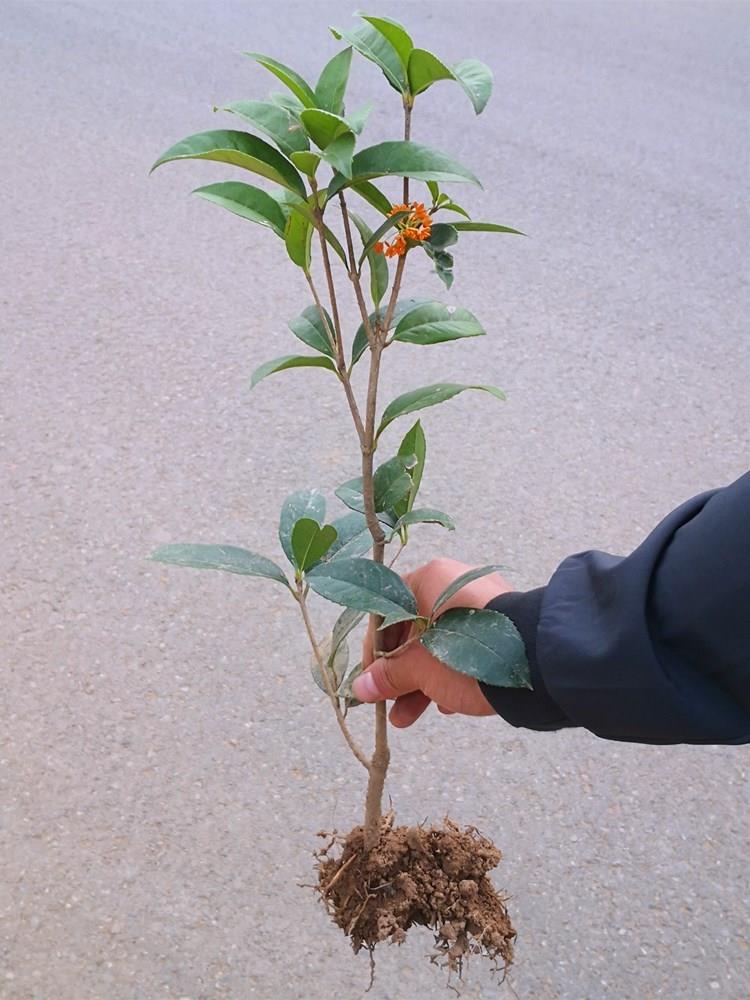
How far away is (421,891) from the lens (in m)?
1.13

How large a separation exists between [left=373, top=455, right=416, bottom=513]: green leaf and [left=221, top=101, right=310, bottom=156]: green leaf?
0.92ft

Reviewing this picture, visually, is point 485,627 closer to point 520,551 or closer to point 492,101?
point 520,551

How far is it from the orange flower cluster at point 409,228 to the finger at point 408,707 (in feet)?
1.50

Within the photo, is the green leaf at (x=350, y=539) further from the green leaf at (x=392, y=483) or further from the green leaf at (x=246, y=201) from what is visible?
the green leaf at (x=246, y=201)

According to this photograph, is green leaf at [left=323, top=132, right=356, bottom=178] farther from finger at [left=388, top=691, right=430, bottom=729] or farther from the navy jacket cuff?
finger at [left=388, top=691, right=430, bottom=729]

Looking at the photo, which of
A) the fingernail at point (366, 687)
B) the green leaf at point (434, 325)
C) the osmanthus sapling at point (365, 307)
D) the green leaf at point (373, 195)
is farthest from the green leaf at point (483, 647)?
the green leaf at point (373, 195)

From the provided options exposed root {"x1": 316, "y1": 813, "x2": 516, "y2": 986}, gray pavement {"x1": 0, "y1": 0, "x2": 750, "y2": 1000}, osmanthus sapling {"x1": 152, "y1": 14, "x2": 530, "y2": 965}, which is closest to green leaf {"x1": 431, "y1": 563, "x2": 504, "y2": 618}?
osmanthus sapling {"x1": 152, "y1": 14, "x2": 530, "y2": 965}

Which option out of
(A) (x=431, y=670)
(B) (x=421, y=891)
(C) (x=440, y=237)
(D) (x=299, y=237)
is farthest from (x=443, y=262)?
(B) (x=421, y=891)

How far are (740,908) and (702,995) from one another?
0.14 m

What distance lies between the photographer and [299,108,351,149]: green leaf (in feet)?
2.47

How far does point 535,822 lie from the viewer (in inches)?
62.1

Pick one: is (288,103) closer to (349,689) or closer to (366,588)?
(366,588)

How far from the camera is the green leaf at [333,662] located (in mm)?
1091

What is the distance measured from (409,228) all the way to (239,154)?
126 mm
